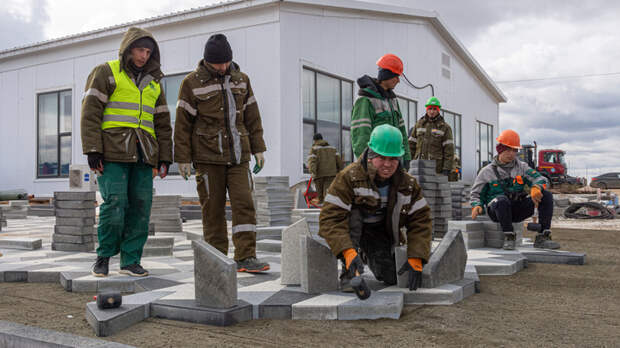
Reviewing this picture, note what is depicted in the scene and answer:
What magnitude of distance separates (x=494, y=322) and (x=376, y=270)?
99 centimetres

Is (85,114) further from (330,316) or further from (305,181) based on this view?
(305,181)

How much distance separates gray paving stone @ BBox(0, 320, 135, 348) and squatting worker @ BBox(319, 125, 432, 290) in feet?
4.78

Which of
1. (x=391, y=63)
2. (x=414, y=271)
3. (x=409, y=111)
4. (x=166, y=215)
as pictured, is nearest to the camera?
(x=414, y=271)

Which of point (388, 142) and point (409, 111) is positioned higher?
point (409, 111)

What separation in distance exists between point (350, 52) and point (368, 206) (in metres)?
11.6

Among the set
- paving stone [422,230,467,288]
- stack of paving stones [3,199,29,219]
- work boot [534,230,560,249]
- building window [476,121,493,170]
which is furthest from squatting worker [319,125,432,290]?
building window [476,121,493,170]

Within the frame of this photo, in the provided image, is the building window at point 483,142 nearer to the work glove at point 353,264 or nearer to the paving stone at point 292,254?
the paving stone at point 292,254

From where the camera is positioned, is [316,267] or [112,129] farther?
[112,129]

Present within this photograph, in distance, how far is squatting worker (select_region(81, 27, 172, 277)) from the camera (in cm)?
402

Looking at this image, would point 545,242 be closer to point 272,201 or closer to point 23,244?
point 272,201

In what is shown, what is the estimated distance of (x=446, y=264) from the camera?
3.68 meters

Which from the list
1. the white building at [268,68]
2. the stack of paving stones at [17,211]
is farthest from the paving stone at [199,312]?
the stack of paving stones at [17,211]

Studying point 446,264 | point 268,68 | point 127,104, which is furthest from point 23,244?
point 268,68

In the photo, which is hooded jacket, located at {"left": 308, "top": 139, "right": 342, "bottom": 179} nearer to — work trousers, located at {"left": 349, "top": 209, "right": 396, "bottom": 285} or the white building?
the white building
